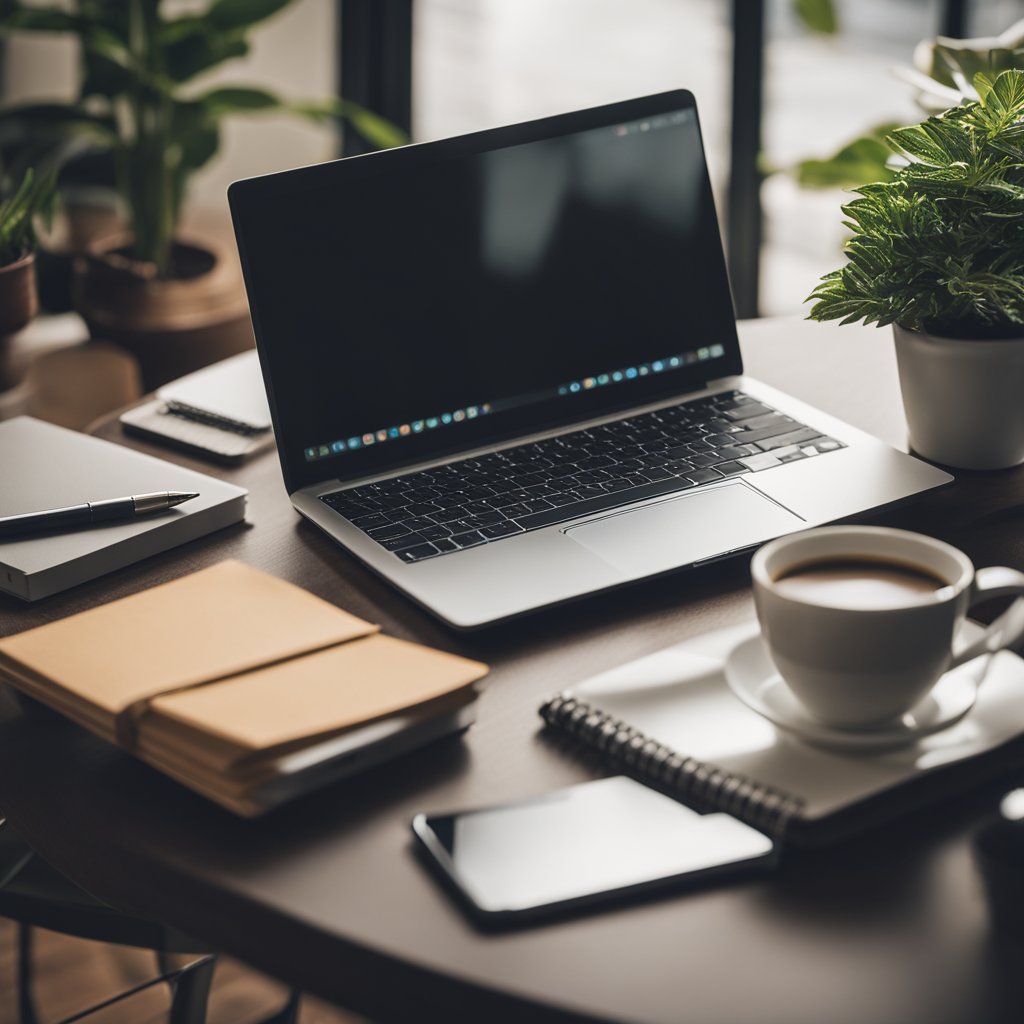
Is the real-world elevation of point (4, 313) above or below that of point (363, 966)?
above

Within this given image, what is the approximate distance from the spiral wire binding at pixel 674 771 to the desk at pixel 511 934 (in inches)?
0.7

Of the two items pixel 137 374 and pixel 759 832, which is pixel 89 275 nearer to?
pixel 137 374

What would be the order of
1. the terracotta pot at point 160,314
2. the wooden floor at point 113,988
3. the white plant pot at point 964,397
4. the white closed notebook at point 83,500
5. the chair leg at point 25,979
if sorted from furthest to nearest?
the terracotta pot at point 160,314 → the wooden floor at point 113,988 → the chair leg at point 25,979 → the white plant pot at point 964,397 → the white closed notebook at point 83,500

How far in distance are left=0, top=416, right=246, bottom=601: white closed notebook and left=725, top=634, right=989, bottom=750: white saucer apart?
1.34ft

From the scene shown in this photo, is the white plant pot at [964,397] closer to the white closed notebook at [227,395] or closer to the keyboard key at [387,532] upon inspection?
the keyboard key at [387,532]

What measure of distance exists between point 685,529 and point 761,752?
0.89 ft

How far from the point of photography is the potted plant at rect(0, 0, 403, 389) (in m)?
2.31

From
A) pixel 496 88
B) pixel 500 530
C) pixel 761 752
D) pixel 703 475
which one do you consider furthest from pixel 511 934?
pixel 496 88

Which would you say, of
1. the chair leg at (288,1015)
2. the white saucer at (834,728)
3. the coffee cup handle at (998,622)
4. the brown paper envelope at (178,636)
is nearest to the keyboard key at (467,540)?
the brown paper envelope at (178,636)

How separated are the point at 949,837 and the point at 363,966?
28 centimetres

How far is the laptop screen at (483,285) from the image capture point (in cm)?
99

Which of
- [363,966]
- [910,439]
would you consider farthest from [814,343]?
[363,966]

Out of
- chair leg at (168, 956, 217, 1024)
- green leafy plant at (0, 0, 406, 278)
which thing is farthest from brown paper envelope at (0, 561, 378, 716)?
green leafy plant at (0, 0, 406, 278)

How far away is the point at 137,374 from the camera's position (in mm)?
2316
